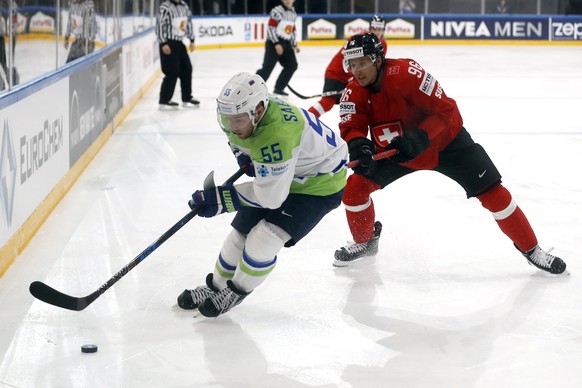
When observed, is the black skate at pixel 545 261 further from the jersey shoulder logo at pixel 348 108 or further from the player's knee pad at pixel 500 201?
the jersey shoulder logo at pixel 348 108

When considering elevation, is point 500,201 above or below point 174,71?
below

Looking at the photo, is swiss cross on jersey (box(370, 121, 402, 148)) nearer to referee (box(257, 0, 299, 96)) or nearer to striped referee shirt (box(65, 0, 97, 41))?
striped referee shirt (box(65, 0, 97, 41))

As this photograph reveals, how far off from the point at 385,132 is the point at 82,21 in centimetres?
320

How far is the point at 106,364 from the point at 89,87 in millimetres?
3574

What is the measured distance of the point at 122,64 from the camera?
26.3 ft

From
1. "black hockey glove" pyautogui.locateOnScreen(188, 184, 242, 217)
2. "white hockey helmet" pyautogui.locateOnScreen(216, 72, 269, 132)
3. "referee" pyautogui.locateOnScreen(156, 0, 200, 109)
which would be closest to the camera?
"white hockey helmet" pyautogui.locateOnScreen(216, 72, 269, 132)

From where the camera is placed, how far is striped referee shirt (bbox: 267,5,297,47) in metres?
9.59

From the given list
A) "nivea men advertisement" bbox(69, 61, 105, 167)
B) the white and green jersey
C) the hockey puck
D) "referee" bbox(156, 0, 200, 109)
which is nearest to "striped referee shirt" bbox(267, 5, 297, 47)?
"referee" bbox(156, 0, 200, 109)

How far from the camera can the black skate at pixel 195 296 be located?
128 inches

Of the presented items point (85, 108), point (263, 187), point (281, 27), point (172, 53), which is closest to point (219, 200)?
point (263, 187)

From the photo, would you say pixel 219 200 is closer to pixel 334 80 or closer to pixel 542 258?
pixel 542 258

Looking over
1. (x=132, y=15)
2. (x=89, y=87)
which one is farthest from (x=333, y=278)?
(x=132, y=15)

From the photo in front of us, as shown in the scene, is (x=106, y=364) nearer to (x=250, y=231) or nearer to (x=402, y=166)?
(x=250, y=231)

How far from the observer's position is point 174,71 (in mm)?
8578
